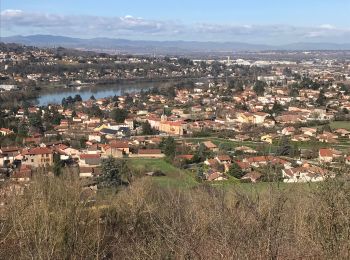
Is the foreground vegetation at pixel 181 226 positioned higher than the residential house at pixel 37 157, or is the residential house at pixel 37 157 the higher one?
the foreground vegetation at pixel 181 226

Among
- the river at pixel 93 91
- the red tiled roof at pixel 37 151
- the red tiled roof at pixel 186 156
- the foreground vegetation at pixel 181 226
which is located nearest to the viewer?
the foreground vegetation at pixel 181 226

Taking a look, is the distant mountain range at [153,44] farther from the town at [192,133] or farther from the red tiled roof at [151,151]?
the red tiled roof at [151,151]

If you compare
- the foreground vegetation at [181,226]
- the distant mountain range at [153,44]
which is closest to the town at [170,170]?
the foreground vegetation at [181,226]

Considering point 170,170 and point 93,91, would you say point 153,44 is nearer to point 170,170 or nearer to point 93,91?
point 93,91

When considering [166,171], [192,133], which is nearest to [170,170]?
[166,171]

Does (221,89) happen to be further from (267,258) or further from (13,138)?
(267,258)

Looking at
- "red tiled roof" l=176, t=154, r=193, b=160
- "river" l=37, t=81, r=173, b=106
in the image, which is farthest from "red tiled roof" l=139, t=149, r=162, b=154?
"river" l=37, t=81, r=173, b=106
